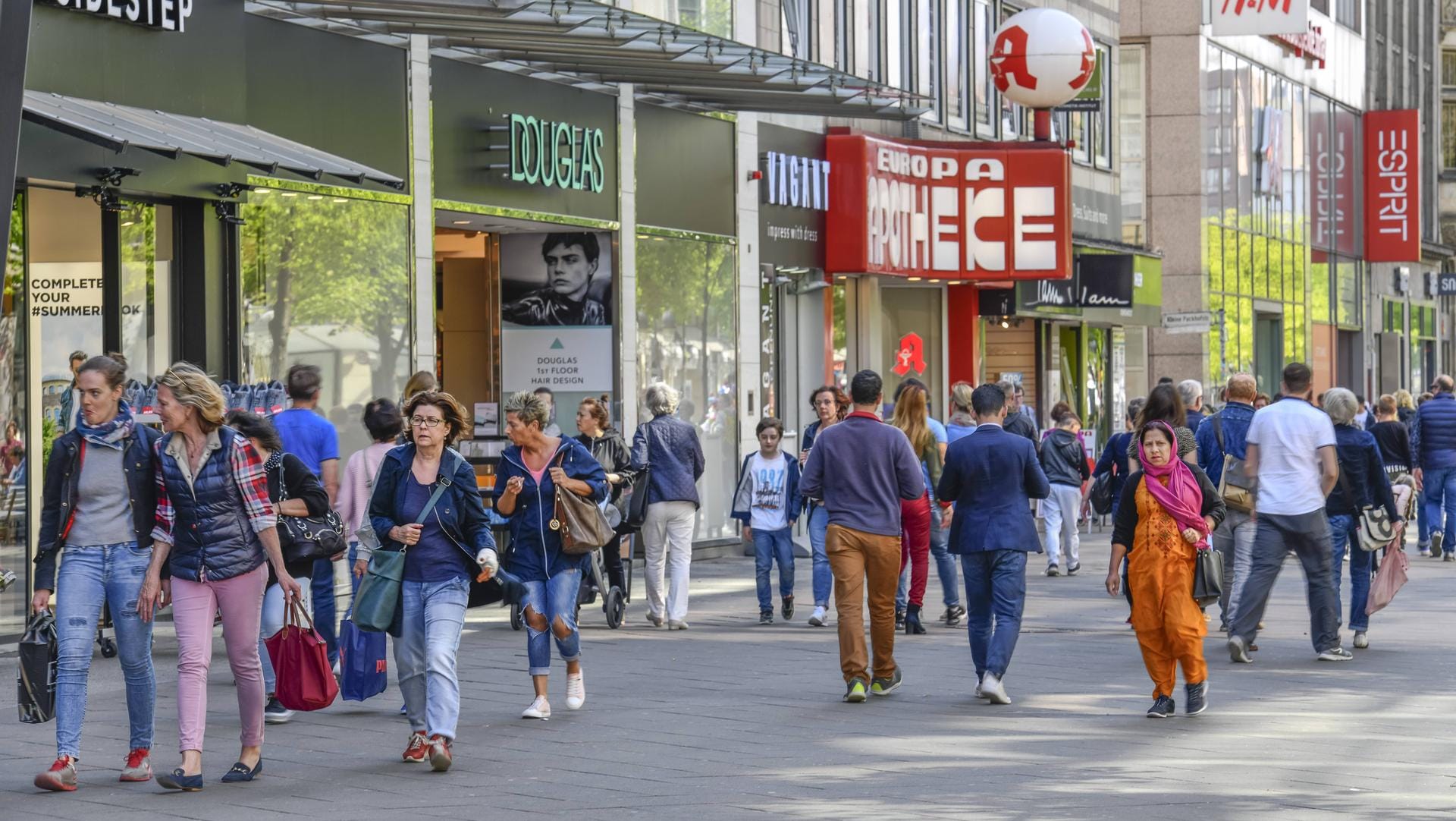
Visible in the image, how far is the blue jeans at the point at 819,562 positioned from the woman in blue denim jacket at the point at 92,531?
7.39m

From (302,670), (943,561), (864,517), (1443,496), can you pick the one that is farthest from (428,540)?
(1443,496)

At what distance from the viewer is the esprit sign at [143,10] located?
13734 millimetres

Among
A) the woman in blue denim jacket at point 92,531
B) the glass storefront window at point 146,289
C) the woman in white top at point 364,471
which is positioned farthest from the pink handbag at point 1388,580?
the woman in blue denim jacket at point 92,531

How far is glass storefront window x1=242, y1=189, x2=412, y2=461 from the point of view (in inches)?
629

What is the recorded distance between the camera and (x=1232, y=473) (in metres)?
14.7

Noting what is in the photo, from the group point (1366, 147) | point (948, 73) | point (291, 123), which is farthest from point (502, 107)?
point (1366, 147)

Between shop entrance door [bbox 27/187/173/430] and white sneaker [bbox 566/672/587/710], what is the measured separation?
4.36 meters

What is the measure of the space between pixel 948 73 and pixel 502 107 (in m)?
11.7

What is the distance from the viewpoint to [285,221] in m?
16.3

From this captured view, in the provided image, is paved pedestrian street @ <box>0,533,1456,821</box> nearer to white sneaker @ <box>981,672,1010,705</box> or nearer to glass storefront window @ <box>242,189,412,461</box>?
white sneaker @ <box>981,672,1010,705</box>

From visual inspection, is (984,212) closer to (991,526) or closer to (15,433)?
(15,433)

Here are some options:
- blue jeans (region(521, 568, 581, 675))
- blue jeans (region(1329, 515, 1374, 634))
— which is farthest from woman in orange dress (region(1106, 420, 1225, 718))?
blue jeans (region(1329, 515, 1374, 634))

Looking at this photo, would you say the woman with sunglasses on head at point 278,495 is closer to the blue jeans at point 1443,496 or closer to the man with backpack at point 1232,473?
the man with backpack at point 1232,473

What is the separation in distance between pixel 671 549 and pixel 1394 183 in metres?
42.7
